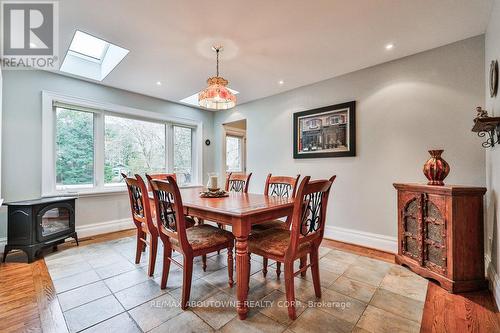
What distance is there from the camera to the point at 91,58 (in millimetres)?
3254

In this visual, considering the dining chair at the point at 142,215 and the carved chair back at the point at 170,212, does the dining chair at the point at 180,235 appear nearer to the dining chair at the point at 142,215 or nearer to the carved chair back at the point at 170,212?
the carved chair back at the point at 170,212

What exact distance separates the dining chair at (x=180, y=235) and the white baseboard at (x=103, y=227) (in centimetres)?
226

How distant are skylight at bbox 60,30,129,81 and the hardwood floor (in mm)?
2560

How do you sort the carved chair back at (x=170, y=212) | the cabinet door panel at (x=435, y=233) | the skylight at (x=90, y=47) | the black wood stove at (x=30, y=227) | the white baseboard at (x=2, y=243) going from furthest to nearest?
the skylight at (x=90, y=47)
the white baseboard at (x=2, y=243)
the black wood stove at (x=30, y=227)
the cabinet door panel at (x=435, y=233)
the carved chair back at (x=170, y=212)

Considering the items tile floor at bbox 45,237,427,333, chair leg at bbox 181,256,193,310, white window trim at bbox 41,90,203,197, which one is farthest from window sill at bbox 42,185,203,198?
chair leg at bbox 181,256,193,310

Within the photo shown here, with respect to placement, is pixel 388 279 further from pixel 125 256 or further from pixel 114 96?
pixel 114 96

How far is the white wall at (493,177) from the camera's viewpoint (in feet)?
5.81

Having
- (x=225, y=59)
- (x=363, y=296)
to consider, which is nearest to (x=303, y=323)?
(x=363, y=296)

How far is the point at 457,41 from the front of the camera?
2371mm

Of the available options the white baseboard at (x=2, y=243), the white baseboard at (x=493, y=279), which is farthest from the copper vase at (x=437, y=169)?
the white baseboard at (x=2, y=243)

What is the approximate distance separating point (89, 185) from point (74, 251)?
3.72ft

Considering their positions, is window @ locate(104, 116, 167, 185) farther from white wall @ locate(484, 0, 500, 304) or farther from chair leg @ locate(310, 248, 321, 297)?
white wall @ locate(484, 0, 500, 304)

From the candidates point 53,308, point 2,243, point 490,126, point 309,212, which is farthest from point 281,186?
point 2,243
